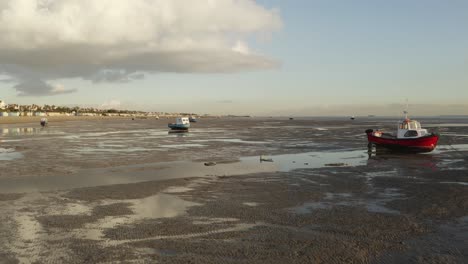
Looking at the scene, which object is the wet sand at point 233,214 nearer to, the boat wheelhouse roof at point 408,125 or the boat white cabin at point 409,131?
the boat white cabin at point 409,131

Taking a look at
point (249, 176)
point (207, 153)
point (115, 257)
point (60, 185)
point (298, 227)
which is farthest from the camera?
point (207, 153)

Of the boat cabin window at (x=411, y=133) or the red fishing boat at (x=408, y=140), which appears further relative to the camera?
the boat cabin window at (x=411, y=133)

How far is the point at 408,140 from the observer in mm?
34375

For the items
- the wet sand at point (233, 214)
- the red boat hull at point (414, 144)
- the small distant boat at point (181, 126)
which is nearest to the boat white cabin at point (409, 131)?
the red boat hull at point (414, 144)

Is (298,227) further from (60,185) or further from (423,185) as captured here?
(60,185)

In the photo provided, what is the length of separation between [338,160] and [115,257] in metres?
22.2

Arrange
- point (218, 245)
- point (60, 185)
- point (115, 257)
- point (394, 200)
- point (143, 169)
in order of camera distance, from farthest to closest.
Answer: point (143, 169) → point (60, 185) → point (394, 200) → point (218, 245) → point (115, 257)

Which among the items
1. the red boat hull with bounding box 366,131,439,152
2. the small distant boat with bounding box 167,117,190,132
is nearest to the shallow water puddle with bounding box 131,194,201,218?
the red boat hull with bounding box 366,131,439,152

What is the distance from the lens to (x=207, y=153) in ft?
110

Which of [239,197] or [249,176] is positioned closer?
[239,197]

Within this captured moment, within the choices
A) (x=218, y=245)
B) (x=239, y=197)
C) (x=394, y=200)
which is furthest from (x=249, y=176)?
(x=218, y=245)

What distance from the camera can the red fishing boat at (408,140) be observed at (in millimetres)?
33844

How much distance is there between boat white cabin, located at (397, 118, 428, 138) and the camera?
119 feet

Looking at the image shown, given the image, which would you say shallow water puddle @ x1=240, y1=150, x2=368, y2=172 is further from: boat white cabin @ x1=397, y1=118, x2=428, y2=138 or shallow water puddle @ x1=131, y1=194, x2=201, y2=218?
shallow water puddle @ x1=131, y1=194, x2=201, y2=218
